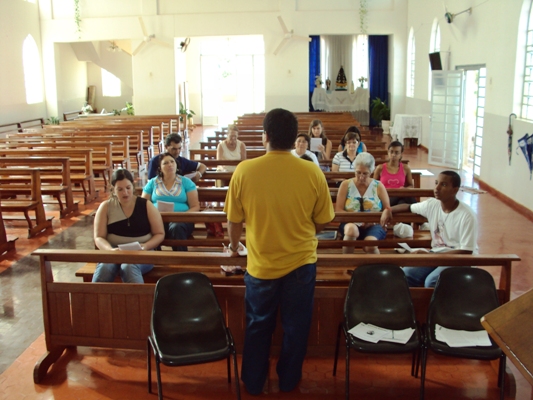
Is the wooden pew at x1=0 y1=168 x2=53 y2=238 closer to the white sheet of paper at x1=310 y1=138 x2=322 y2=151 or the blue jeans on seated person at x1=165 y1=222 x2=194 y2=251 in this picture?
the blue jeans on seated person at x1=165 y1=222 x2=194 y2=251

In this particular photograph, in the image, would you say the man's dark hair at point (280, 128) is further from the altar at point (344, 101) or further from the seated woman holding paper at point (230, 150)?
the altar at point (344, 101)

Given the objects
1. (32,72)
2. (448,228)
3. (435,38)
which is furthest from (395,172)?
(32,72)

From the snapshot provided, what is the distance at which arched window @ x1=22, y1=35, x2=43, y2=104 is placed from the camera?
54.7ft

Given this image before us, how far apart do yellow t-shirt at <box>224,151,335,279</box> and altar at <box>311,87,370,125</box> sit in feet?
53.7

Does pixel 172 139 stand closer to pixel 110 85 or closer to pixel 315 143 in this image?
pixel 315 143

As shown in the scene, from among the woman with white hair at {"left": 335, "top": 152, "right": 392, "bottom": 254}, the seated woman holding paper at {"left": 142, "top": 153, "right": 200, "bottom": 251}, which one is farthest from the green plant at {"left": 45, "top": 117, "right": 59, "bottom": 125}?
the woman with white hair at {"left": 335, "top": 152, "right": 392, "bottom": 254}

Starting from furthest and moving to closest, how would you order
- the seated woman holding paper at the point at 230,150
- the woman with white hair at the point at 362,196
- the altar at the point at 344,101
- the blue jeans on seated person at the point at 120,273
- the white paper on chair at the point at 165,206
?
the altar at the point at 344,101 < the seated woman holding paper at the point at 230,150 < the white paper on chair at the point at 165,206 < the woman with white hair at the point at 362,196 < the blue jeans on seated person at the point at 120,273

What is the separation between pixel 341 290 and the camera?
3.44 m

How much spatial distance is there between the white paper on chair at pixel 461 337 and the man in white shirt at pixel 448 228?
516 millimetres

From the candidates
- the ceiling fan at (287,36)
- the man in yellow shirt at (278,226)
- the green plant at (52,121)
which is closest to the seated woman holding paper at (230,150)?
the man in yellow shirt at (278,226)

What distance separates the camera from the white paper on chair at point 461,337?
2.99 metres

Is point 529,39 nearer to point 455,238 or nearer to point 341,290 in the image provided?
point 455,238

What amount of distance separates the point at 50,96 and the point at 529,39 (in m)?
14.4

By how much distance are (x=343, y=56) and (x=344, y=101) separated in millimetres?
1881
